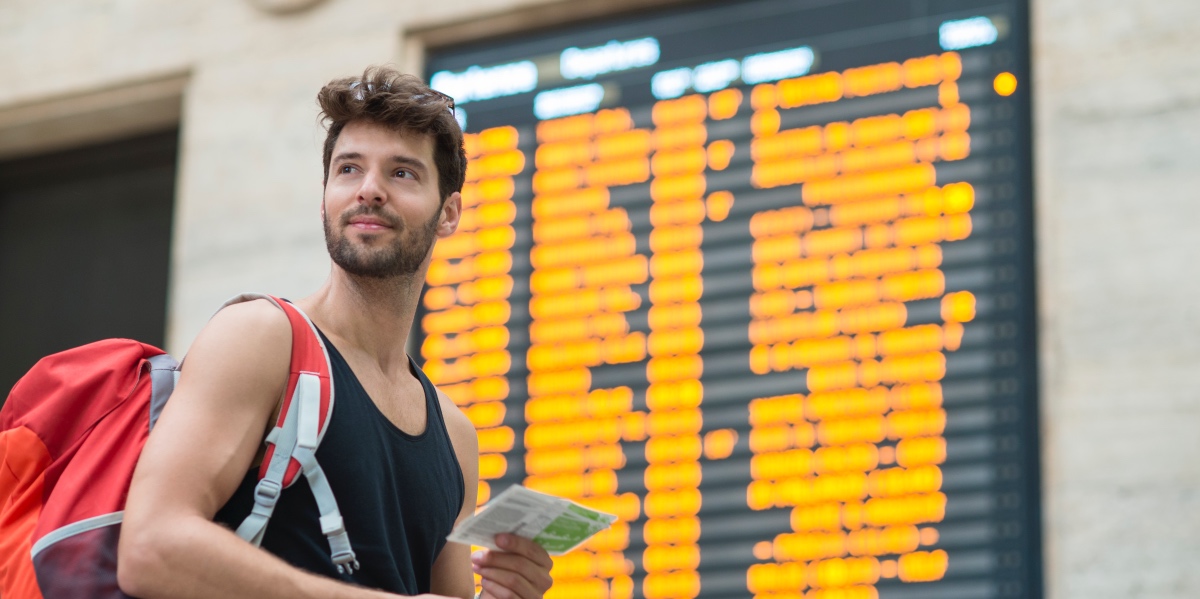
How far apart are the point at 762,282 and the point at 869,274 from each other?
382 millimetres

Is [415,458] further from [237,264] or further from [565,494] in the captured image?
[237,264]

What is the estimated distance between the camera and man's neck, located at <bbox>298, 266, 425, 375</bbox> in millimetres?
2701

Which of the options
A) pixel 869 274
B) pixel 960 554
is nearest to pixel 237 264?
pixel 869 274

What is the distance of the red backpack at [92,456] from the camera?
2.23 metres

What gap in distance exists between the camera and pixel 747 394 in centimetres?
503

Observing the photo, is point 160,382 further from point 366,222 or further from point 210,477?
point 366,222

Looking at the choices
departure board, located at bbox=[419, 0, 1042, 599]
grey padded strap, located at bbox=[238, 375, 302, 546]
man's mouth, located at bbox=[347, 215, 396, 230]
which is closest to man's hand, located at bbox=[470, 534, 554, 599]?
grey padded strap, located at bbox=[238, 375, 302, 546]

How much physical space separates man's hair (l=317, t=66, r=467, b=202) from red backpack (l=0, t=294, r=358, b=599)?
1.49 feet

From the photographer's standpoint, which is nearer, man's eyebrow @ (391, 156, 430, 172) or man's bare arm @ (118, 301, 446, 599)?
man's bare arm @ (118, 301, 446, 599)

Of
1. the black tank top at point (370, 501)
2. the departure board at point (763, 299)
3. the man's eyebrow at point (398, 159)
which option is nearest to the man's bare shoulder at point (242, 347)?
the black tank top at point (370, 501)

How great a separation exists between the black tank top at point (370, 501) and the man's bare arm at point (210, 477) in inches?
4.1

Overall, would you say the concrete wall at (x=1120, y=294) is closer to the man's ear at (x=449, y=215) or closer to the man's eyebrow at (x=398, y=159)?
the man's ear at (x=449, y=215)

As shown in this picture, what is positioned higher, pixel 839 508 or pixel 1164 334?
pixel 1164 334

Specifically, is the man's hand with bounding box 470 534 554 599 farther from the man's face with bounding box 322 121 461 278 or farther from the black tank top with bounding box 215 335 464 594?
the man's face with bounding box 322 121 461 278
